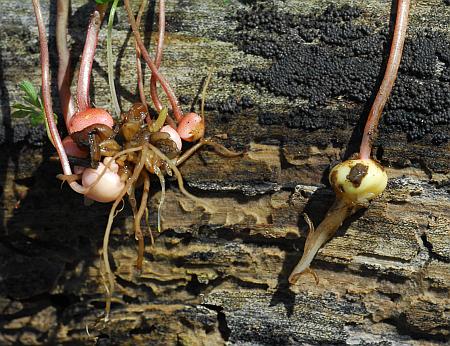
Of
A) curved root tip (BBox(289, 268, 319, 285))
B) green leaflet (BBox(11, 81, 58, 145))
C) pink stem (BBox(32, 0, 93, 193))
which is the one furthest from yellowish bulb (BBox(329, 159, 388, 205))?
green leaflet (BBox(11, 81, 58, 145))

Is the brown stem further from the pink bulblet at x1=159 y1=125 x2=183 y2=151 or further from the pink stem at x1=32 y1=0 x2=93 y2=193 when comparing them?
the pink stem at x1=32 y1=0 x2=93 y2=193

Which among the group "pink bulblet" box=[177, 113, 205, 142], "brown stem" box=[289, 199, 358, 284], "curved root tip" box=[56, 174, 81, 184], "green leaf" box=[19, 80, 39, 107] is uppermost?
"pink bulblet" box=[177, 113, 205, 142]

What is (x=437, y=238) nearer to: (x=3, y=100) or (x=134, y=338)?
(x=134, y=338)

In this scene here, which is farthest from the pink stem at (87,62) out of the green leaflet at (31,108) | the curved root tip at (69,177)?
the curved root tip at (69,177)

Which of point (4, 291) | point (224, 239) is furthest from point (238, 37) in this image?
point (4, 291)

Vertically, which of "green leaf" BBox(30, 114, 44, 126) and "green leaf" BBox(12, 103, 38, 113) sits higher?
"green leaf" BBox(12, 103, 38, 113)

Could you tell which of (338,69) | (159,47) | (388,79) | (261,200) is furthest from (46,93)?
(388,79)
